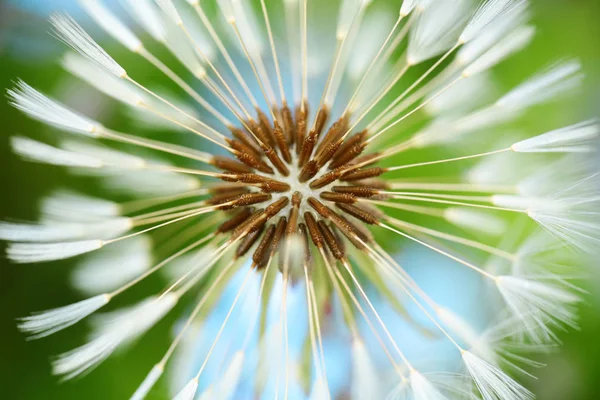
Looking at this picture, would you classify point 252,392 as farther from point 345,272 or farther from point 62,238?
point 62,238

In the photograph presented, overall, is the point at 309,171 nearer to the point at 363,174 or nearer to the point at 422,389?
the point at 363,174

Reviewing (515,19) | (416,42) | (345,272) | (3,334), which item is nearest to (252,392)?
(345,272)

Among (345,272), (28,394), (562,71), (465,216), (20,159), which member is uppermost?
(562,71)

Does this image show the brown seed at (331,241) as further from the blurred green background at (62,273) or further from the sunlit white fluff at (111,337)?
the blurred green background at (62,273)

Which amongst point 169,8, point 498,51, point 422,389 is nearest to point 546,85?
point 498,51

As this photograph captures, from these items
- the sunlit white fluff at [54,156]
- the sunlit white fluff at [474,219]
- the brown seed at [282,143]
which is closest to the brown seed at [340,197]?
the brown seed at [282,143]

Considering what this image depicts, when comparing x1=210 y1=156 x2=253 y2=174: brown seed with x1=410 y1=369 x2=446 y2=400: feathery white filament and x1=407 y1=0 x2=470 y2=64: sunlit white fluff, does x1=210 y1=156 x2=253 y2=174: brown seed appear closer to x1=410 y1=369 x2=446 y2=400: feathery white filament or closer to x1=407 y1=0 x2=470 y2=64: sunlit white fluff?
x1=407 y1=0 x2=470 y2=64: sunlit white fluff
